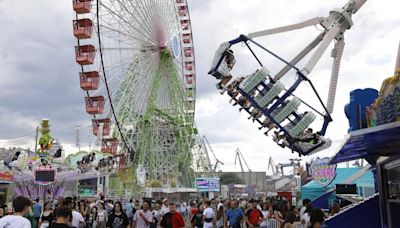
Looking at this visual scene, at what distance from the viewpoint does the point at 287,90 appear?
14094mm

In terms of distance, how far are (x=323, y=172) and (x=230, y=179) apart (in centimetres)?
10215

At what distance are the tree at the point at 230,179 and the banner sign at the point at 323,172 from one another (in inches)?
3851

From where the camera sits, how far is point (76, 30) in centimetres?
3178

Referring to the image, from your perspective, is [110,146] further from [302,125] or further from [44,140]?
[302,125]

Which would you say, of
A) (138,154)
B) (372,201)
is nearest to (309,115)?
(372,201)

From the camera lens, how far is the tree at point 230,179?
11969 centimetres

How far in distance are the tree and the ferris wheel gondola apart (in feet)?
A: 343

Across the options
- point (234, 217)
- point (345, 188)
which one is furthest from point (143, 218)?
point (345, 188)

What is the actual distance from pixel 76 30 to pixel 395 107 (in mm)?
28216

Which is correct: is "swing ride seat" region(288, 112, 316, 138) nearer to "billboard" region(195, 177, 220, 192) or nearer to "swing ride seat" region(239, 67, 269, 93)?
"swing ride seat" region(239, 67, 269, 93)

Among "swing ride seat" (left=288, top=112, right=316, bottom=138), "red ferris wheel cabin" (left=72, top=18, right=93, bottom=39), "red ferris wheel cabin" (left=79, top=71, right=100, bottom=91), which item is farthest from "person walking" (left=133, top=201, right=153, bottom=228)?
"red ferris wheel cabin" (left=79, top=71, right=100, bottom=91)

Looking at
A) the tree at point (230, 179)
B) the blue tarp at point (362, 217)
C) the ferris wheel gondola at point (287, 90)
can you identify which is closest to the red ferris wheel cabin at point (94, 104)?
the ferris wheel gondola at point (287, 90)

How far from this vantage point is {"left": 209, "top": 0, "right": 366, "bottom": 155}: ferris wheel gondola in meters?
14.1

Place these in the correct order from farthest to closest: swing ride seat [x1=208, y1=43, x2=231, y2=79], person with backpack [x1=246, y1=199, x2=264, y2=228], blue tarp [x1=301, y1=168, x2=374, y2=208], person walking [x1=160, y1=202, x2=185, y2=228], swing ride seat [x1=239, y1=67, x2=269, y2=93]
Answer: blue tarp [x1=301, y1=168, x2=374, y2=208] < swing ride seat [x1=208, y1=43, x2=231, y2=79] < swing ride seat [x1=239, y1=67, x2=269, y2=93] < person with backpack [x1=246, y1=199, x2=264, y2=228] < person walking [x1=160, y1=202, x2=185, y2=228]
